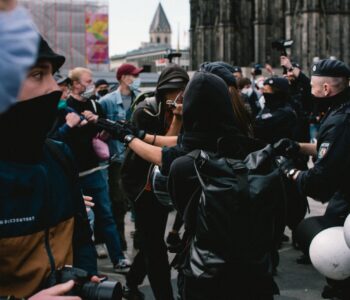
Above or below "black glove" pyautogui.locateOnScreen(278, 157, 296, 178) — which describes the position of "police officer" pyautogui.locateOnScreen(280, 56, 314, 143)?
above

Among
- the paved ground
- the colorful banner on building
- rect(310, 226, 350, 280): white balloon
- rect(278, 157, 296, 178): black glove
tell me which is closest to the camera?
rect(310, 226, 350, 280): white balloon

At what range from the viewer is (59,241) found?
1970 mm

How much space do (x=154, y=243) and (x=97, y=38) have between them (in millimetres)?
56310

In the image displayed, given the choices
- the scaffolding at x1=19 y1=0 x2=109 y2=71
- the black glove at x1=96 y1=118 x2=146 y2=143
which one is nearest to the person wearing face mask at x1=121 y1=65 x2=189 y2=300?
the black glove at x1=96 y1=118 x2=146 y2=143

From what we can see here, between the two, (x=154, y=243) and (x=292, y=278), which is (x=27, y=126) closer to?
(x=154, y=243)

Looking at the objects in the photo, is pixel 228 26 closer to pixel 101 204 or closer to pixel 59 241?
pixel 101 204

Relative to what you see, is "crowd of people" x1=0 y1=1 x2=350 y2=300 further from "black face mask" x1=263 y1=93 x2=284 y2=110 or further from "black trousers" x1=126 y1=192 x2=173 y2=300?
"black face mask" x1=263 y1=93 x2=284 y2=110

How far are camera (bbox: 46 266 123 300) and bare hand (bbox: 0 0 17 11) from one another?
96 cm

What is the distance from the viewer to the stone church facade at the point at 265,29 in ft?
99.1

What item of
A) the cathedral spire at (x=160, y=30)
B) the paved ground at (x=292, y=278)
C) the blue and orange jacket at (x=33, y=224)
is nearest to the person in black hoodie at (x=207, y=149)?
the blue and orange jacket at (x=33, y=224)

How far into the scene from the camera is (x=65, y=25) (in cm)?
5181

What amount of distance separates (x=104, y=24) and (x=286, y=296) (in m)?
55.3

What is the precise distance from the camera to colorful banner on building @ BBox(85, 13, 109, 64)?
2229 inches

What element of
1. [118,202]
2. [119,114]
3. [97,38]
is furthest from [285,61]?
[97,38]
